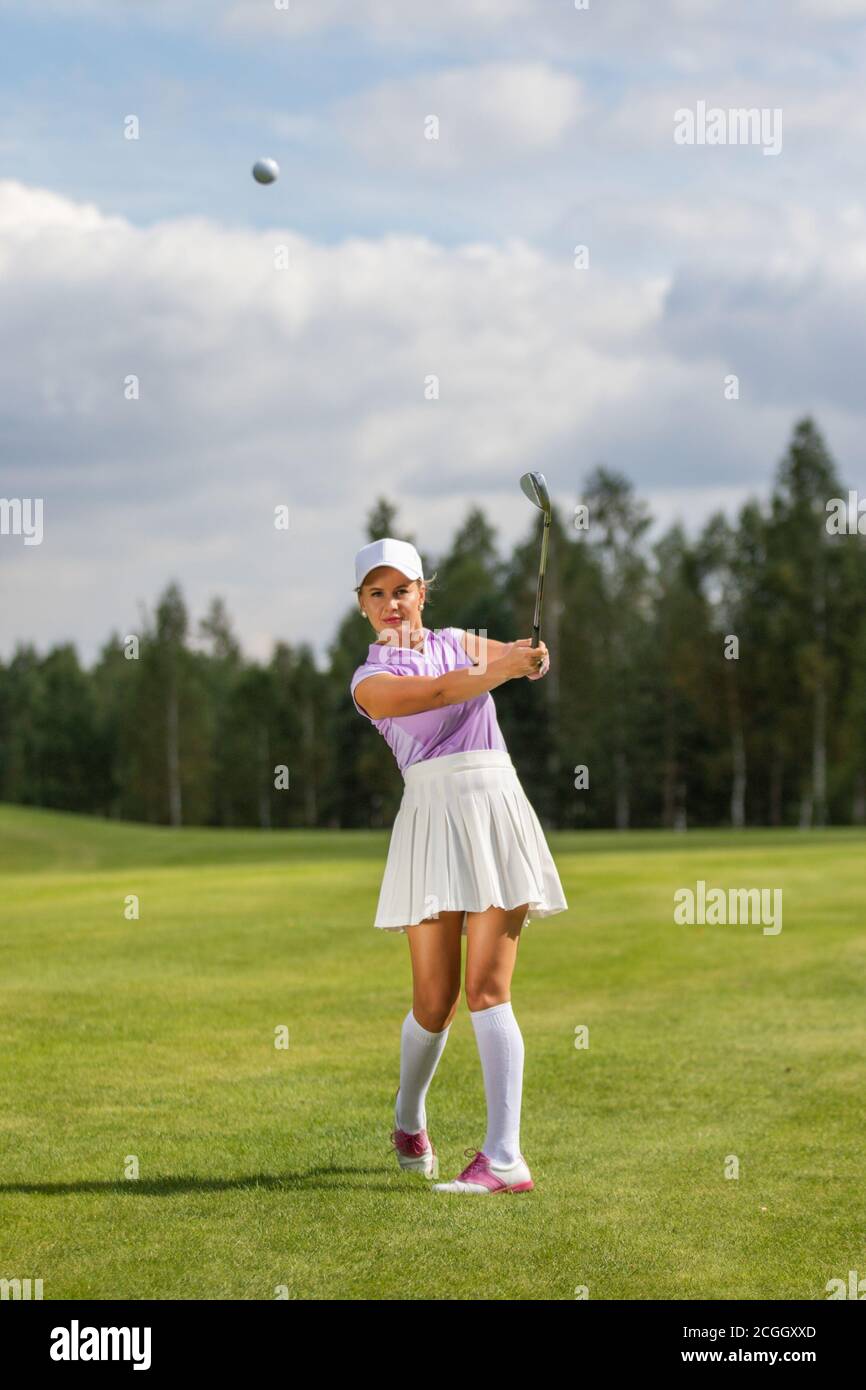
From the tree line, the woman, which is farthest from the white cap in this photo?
the tree line

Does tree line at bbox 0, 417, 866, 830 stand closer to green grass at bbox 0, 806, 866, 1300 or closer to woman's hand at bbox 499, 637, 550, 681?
green grass at bbox 0, 806, 866, 1300

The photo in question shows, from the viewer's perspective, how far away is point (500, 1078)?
6355mm

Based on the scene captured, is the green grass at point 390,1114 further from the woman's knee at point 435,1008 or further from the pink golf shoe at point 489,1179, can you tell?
the woman's knee at point 435,1008

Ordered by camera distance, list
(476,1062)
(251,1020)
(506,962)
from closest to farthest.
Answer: (506,962) → (476,1062) → (251,1020)

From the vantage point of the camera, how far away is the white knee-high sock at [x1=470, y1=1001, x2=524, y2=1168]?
636 cm

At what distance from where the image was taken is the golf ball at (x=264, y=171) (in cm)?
1536

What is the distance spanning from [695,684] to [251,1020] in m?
58.5

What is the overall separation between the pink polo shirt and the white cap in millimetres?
294

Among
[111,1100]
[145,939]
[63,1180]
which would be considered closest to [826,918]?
[145,939]

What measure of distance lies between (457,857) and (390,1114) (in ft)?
7.43

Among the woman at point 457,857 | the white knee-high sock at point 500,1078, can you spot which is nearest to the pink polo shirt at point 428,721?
the woman at point 457,857

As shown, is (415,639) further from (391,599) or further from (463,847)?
(463,847)
